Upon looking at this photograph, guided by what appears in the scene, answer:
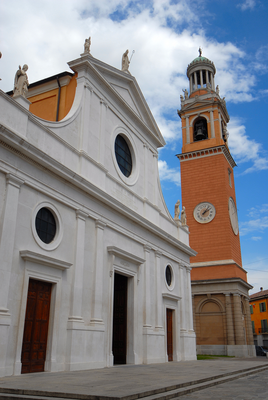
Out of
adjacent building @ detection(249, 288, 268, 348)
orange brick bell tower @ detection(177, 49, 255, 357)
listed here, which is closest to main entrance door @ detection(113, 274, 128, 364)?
orange brick bell tower @ detection(177, 49, 255, 357)

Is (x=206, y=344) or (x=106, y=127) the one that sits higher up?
(x=106, y=127)

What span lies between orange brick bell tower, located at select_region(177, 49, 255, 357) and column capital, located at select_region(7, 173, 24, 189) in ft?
78.5

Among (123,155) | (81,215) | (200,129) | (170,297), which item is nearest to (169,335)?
(170,297)

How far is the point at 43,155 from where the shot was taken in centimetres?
Answer: 1215

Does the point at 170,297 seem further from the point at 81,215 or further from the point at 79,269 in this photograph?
the point at 81,215

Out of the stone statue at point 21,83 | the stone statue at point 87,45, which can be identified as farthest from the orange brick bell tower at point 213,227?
the stone statue at point 21,83

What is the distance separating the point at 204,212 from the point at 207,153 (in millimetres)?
5772

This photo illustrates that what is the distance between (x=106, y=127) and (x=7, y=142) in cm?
692

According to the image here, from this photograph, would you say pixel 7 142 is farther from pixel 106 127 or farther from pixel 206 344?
pixel 206 344

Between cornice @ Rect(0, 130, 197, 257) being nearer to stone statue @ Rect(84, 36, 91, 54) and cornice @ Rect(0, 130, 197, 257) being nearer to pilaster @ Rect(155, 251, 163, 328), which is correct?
pilaster @ Rect(155, 251, 163, 328)

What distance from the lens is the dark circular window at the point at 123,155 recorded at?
1850 cm

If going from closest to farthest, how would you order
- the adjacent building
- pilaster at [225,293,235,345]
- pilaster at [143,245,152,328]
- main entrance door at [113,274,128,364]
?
main entrance door at [113,274,128,364] < pilaster at [143,245,152,328] < pilaster at [225,293,235,345] < the adjacent building

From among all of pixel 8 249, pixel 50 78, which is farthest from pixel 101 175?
pixel 8 249

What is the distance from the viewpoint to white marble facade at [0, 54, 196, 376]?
1109cm
